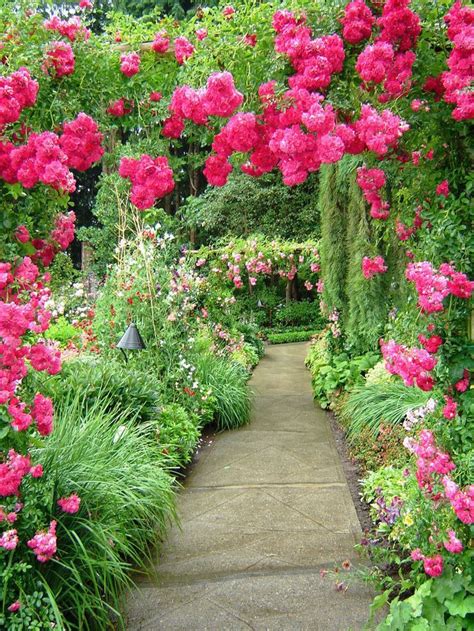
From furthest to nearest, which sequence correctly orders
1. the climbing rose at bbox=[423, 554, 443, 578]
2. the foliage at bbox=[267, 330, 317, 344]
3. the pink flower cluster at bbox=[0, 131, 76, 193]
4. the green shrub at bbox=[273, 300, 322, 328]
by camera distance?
1. the green shrub at bbox=[273, 300, 322, 328]
2. the foliage at bbox=[267, 330, 317, 344]
3. the climbing rose at bbox=[423, 554, 443, 578]
4. the pink flower cluster at bbox=[0, 131, 76, 193]

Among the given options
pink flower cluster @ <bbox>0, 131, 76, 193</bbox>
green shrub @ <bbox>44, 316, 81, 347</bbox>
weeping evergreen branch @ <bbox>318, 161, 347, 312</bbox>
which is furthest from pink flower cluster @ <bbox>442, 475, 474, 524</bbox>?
green shrub @ <bbox>44, 316, 81, 347</bbox>

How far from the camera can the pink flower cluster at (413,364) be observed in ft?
6.97

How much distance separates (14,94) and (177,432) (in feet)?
9.72

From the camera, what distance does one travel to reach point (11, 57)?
6.87 feet

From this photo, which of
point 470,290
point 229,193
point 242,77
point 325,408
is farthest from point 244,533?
point 229,193

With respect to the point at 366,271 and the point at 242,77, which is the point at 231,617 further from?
the point at 366,271

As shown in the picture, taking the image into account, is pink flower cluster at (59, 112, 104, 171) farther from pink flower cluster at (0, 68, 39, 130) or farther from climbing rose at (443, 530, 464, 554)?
climbing rose at (443, 530, 464, 554)

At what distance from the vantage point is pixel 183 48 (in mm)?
2195

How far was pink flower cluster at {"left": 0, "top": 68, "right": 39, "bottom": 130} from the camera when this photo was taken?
1920mm

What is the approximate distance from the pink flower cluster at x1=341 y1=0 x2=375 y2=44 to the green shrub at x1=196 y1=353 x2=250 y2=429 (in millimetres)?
4029

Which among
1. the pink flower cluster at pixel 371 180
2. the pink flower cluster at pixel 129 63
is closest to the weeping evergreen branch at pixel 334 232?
the pink flower cluster at pixel 371 180

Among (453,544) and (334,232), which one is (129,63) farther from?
(334,232)

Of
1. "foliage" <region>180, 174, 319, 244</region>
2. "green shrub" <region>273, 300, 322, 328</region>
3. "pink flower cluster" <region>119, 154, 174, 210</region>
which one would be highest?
"foliage" <region>180, 174, 319, 244</region>

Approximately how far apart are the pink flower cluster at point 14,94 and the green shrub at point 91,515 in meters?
1.40
